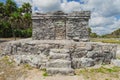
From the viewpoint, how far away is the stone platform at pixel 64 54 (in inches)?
360

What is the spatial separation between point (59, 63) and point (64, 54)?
0.80 metres

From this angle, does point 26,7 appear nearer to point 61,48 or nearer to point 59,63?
point 61,48

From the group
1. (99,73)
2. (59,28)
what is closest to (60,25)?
(59,28)

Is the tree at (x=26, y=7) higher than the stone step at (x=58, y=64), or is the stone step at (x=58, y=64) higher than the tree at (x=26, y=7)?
the tree at (x=26, y=7)

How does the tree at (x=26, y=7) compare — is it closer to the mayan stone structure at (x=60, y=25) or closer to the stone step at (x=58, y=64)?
the mayan stone structure at (x=60, y=25)

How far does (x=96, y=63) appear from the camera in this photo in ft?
32.7

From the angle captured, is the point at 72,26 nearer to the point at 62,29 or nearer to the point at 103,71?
the point at 62,29

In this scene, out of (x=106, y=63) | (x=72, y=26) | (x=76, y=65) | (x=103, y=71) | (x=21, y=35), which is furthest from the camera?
(x=21, y=35)

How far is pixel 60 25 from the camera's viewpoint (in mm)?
12984

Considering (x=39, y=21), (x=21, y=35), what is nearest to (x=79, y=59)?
(x=39, y=21)

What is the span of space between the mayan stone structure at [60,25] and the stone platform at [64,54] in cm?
245

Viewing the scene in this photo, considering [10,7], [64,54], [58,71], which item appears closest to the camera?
[58,71]

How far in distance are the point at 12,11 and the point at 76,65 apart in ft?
92.2

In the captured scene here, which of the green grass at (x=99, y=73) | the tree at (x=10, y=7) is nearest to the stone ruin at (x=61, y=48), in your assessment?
the green grass at (x=99, y=73)
